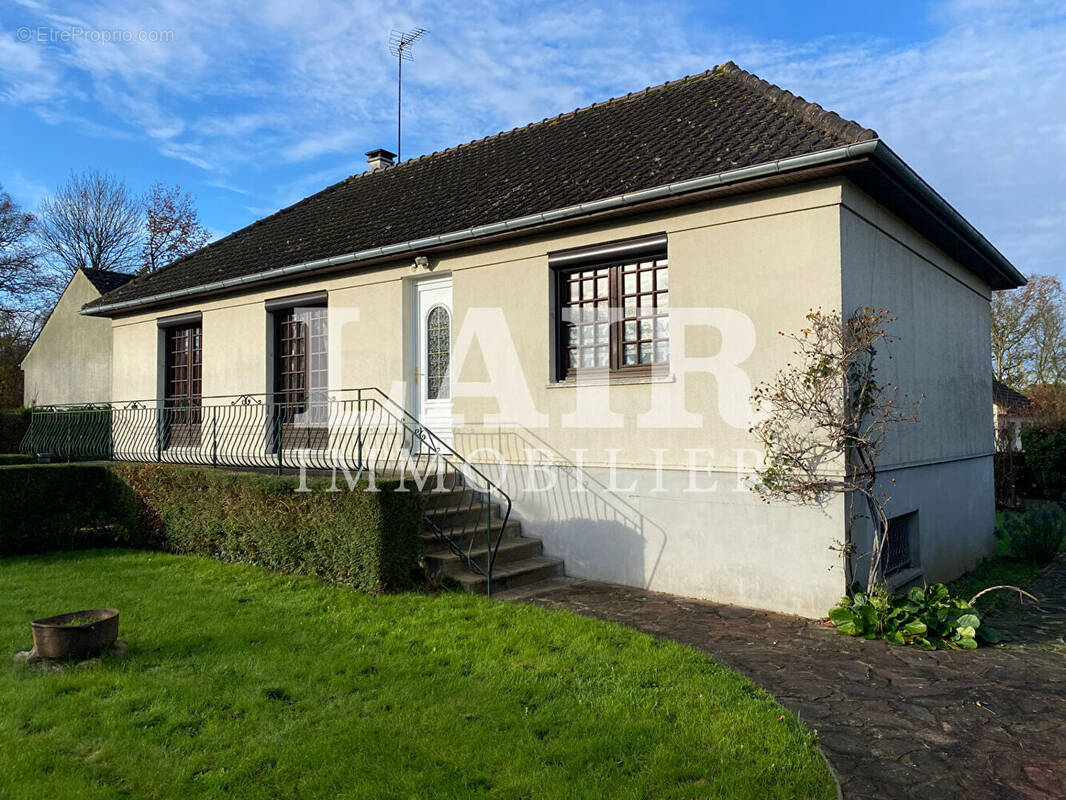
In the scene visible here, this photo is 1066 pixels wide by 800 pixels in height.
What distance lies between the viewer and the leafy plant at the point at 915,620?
5.87 meters

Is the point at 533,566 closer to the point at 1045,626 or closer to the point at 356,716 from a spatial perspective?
the point at 356,716

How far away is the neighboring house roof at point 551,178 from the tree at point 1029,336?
65.6 feet

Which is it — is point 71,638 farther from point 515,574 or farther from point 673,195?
point 673,195

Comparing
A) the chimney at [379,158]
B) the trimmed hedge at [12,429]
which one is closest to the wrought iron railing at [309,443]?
the trimmed hedge at [12,429]

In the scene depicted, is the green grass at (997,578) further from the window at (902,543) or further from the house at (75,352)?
the house at (75,352)

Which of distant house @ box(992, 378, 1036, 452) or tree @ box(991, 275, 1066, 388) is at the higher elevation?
tree @ box(991, 275, 1066, 388)

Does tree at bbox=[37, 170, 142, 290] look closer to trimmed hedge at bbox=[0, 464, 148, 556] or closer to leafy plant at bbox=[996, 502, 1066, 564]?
trimmed hedge at bbox=[0, 464, 148, 556]

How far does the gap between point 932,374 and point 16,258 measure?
3595 cm

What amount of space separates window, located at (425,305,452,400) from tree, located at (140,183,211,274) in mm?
30002

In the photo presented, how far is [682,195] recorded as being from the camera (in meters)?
7.19

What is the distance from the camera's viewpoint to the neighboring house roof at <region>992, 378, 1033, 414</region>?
21.1m

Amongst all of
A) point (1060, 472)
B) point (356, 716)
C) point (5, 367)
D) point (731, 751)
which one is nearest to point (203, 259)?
point (356, 716)

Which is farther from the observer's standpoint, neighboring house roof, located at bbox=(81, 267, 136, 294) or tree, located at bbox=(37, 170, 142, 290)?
tree, located at bbox=(37, 170, 142, 290)

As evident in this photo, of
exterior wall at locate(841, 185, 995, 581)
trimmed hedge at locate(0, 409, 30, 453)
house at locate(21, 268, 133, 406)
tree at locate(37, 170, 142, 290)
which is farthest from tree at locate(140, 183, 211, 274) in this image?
exterior wall at locate(841, 185, 995, 581)
